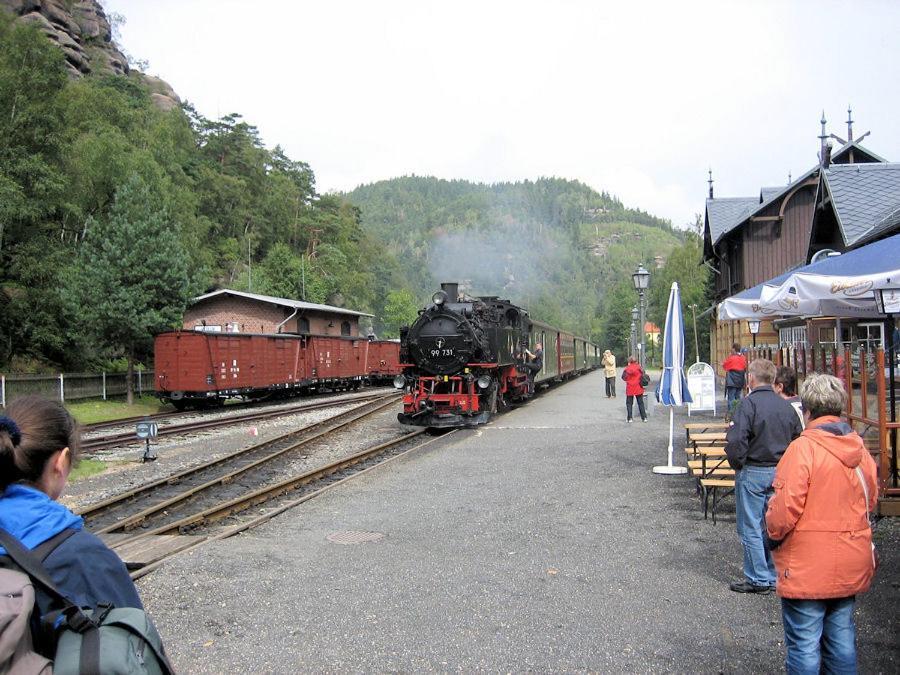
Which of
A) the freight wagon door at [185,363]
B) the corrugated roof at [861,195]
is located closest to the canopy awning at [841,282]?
the corrugated roof at [861,195]

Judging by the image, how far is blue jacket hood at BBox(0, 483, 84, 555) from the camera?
1955 millimetres

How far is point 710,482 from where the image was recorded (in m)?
7.76

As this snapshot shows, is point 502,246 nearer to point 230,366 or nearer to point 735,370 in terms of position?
point 230,366

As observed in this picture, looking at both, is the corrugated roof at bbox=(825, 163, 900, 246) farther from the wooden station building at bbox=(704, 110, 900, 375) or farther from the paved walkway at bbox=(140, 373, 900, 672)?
the paved walkway at bbox=(140, 373, 900, 672)

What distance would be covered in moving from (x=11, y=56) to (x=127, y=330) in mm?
11331

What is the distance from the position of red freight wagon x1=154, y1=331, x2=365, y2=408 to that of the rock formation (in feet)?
120

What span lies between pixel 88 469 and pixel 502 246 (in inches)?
1580

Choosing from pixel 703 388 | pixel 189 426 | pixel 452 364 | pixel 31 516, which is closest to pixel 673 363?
pixel 452 364

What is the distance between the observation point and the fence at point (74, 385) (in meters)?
23.5

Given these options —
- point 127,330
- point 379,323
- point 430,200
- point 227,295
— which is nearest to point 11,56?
point 127,330

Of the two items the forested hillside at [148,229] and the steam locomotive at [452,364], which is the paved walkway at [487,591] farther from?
the forested hillside at [148,229]

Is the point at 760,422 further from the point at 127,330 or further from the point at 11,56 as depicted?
the point at 11,56

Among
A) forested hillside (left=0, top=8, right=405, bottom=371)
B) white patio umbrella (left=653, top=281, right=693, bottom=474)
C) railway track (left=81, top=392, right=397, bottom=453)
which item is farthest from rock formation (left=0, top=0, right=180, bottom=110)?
white patio umbrella (left=653, top=281, right=693, bottom=474)

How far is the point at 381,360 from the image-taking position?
133ft
